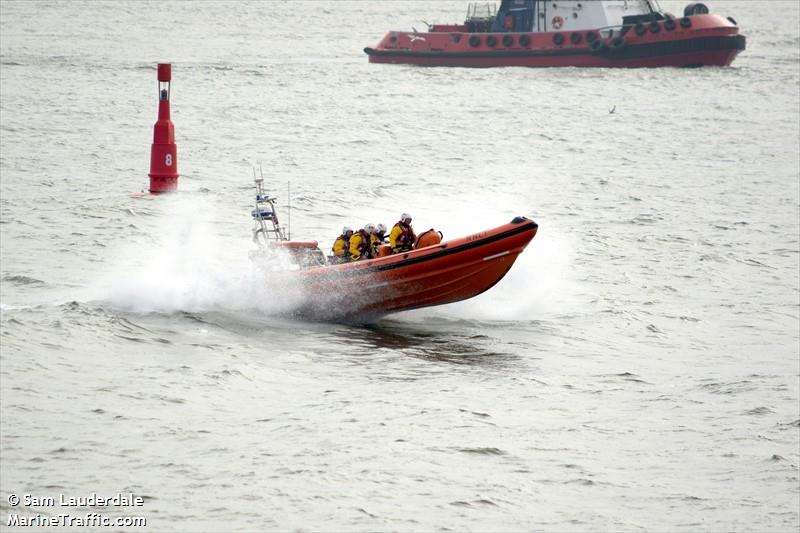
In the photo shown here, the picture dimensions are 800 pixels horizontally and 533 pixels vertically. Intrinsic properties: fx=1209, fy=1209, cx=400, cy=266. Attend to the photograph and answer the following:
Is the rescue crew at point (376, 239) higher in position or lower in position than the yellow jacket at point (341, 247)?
higher

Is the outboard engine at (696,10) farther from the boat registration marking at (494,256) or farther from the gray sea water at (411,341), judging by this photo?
the boat registration marking at (494,256)

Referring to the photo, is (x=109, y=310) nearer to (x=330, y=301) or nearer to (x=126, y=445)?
(x=330, y=301)

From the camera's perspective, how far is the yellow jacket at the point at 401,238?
50.2 feet

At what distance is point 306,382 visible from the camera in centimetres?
1307

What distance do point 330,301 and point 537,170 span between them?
53.7 feet

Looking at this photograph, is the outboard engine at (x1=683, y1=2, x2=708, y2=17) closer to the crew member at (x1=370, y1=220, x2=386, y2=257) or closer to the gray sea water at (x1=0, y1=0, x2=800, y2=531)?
the gray sea water at (x1=0, y1=0, x2=800, y2=531)

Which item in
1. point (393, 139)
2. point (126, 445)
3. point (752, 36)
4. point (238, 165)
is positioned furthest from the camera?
point (752, 36)

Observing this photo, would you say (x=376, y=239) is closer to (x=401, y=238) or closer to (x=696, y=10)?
(x=401, y=238)

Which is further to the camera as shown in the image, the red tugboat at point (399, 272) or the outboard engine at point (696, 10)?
the outboard engine at point (696, 10)

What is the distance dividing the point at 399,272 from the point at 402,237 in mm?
517

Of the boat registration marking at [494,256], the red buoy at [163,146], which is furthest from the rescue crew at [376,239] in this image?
the red buoy at [163,146]

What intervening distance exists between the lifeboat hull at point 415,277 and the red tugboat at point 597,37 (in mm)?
35927

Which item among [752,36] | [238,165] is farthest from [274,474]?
[752,36]

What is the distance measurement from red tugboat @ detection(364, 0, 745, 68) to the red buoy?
101 feet
